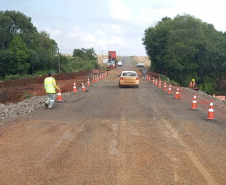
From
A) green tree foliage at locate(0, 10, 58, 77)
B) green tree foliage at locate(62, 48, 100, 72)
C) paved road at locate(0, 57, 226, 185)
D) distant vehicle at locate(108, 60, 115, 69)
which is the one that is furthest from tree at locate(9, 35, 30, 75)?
paved road at locate(0, 57, 226, 185)

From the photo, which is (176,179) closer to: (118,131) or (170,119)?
(118,131)

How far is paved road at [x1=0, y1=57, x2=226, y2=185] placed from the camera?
17.5 feet

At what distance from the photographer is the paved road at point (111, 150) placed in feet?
17.5

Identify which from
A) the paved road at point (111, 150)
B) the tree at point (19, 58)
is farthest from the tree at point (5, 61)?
the paved road at point (111, 150)

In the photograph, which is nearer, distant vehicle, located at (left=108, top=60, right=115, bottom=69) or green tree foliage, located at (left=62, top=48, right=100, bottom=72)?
distant vehicle, located at (left=108, top=60, right=115, bottom=69)

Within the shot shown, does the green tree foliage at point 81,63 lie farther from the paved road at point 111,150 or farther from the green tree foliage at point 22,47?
the paved road at point 111,150

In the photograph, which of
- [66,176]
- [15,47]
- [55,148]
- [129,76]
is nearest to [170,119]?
[55,148]

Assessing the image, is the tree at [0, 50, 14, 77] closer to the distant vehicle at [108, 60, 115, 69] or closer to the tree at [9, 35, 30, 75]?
the tree at [9, 35, 30, 75]

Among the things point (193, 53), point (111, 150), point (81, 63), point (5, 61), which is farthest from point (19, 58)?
point (111, 150)

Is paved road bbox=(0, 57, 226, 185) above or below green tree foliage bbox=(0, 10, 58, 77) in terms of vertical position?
below

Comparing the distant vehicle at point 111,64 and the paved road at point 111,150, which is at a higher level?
the distant vehicle at point 111,64

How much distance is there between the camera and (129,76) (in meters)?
26.3

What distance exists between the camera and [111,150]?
22.7ft

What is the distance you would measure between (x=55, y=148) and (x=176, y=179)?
10.3ft
